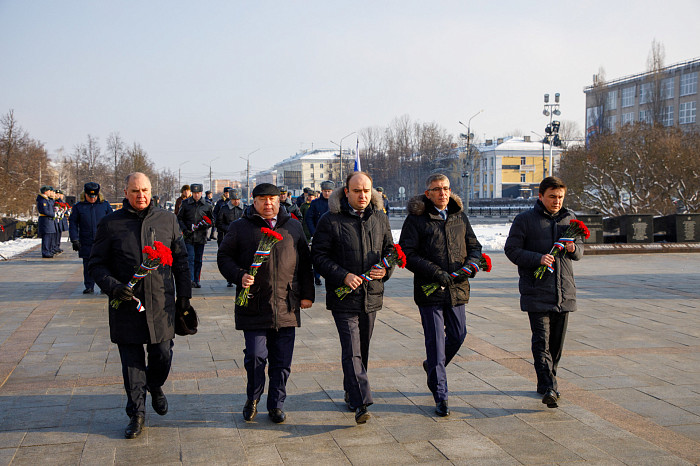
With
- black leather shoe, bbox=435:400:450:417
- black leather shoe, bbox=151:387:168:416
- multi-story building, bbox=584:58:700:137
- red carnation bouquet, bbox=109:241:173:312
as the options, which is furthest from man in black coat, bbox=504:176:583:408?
multi-story building, bbox=584:58:700:137

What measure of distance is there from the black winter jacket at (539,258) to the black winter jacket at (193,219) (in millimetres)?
7267

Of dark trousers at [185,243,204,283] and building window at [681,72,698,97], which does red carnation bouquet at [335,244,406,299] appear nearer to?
dark trousers at [185,243,204,283]

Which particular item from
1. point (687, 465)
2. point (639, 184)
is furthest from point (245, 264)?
point (639, 184)

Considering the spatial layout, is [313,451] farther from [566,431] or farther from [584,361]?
[584,361]

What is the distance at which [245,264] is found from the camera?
4.69m

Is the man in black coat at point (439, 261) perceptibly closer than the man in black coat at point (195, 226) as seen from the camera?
Yes

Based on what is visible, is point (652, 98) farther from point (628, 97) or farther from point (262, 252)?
point (262, 252)

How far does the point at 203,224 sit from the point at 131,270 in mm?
Answer: 7129

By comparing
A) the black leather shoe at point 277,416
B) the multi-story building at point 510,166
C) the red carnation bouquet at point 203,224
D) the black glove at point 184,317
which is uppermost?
the multi-story building at point 510,166

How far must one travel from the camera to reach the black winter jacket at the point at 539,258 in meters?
5.08

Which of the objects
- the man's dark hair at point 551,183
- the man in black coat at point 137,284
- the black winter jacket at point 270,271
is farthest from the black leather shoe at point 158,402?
the man's dark hair at point 551,183

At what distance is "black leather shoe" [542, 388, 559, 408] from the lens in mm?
4836

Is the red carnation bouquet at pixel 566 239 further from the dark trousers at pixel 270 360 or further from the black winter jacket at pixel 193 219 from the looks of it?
the black winter jacket at pixel 193 219

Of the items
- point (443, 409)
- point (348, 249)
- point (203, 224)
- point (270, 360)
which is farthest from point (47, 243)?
point (443, 409)
